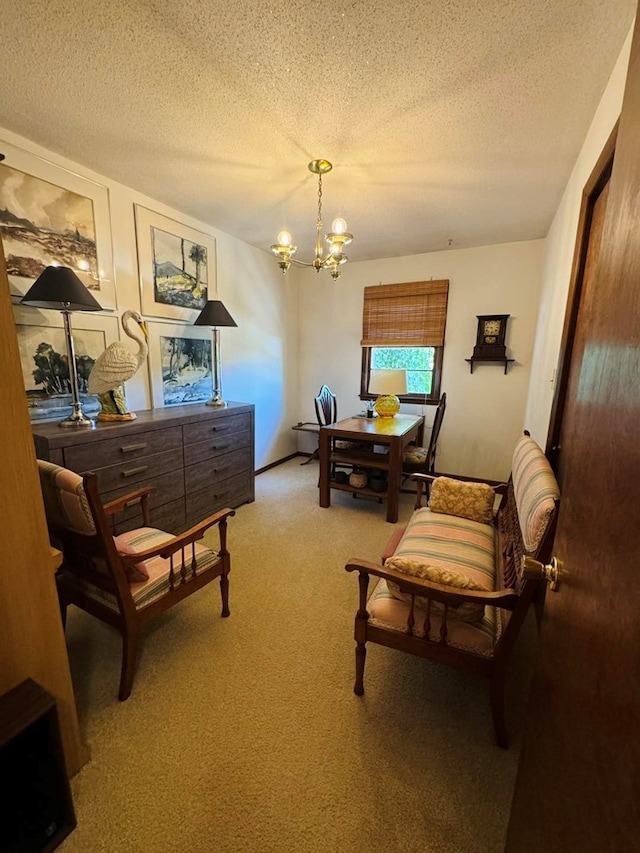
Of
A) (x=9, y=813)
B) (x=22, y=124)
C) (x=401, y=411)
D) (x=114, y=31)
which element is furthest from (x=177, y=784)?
(x=401, y=411)

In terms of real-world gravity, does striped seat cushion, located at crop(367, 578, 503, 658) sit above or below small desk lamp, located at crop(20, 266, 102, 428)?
below

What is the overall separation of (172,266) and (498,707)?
3.59 metres

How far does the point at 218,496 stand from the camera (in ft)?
9.91

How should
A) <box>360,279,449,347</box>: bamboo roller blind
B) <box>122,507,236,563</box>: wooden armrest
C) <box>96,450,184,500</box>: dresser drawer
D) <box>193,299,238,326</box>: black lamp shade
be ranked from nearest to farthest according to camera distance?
<box>122,507,236,563</box>: wooden armrest < <box>96,450,184,500</box>: dresser drawer < <box>193,299,238,326</box>: black lamp shade < <box>360,279,449,347</box>: bamboo roller blind

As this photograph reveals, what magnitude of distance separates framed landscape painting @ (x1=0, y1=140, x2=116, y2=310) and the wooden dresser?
97cm

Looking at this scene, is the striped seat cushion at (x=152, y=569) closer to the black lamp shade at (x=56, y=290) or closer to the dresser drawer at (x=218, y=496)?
the dresser drawer at (x=218, y=496)

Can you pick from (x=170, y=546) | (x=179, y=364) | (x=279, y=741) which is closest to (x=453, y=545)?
(x=279, y=741)

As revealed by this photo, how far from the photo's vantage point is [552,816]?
616 millimetres

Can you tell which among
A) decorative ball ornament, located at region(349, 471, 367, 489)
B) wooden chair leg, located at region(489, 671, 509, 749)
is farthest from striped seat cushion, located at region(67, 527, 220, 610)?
decorative ball ornament, located at region(349, 471, 367, 489)

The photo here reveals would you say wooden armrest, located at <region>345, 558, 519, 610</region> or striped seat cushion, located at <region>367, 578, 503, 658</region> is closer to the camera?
wooden armrest, located at <region>345, 558, 519, 610</region>

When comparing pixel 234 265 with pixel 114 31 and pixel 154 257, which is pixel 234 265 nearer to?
pixel 154 257

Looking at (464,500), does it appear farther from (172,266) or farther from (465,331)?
(172,266)

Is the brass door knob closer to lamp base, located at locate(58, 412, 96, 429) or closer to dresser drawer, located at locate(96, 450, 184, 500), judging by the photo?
dresser drawer, located at locate(96, 450, 184, 500)

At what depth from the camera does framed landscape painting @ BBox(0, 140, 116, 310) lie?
2.01 m
